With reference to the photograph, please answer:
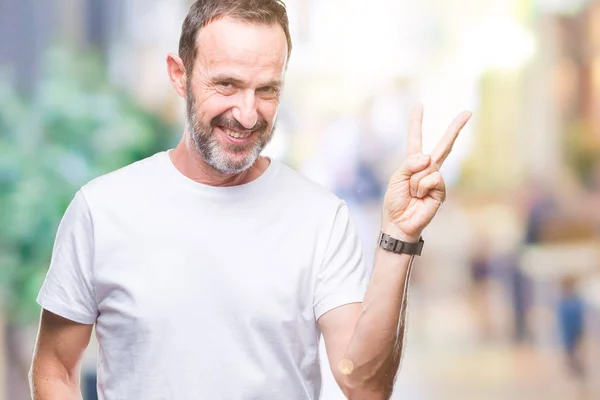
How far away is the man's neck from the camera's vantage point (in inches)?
60.2

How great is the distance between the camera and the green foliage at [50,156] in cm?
407

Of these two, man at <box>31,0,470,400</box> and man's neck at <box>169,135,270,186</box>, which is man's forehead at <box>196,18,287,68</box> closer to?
man at <box>31,0,470,400</box>

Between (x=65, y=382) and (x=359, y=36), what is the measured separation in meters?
7.86

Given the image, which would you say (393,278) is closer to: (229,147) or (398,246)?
(398,246)

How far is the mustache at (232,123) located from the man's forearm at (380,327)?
217mm

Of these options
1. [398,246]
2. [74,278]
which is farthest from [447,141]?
[74,278]

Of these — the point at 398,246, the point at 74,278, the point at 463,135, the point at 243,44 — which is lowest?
the point at 463,135

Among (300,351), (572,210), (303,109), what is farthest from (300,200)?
(303,109)

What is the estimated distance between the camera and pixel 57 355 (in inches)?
60.9

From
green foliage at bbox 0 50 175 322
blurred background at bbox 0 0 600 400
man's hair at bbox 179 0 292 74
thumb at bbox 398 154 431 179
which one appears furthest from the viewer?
blurred background at bbox 0 0 600 400

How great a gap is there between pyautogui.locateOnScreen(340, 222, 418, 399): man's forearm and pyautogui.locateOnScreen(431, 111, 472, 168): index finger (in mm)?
107

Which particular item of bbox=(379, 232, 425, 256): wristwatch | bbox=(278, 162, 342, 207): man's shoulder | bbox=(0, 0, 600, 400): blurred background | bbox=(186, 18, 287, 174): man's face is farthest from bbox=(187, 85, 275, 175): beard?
bbox=(0, 0, 600, 400): blurred background

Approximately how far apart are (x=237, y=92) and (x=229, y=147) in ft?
0.24

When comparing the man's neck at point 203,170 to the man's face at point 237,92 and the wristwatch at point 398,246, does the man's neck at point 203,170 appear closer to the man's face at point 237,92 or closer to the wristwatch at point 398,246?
→ the man's face at point 237,92
